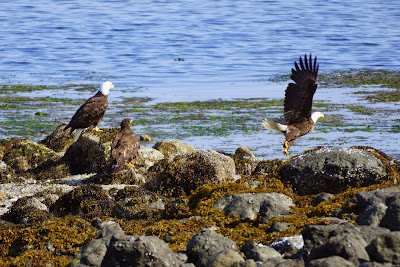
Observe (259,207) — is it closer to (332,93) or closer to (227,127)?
(227,127)

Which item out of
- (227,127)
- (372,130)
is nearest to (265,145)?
(227,127)

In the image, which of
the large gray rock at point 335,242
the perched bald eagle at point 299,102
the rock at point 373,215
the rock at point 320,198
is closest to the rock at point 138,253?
the large gray rock at point 335,242

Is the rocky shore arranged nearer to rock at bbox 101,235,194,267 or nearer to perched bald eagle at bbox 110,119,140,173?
rock at bbox 101,235,194,267

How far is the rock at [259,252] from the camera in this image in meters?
4.98

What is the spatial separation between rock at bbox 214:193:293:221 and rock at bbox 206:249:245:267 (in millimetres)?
1859

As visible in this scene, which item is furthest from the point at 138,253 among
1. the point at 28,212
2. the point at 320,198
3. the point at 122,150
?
the point at 122,150

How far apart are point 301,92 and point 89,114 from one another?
4271mm

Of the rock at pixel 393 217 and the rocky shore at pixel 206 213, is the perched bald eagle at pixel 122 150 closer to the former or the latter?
the rocky shore at pixel 206 213

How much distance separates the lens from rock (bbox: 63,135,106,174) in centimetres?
1074

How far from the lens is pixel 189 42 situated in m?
32.4

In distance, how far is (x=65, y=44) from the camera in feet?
106

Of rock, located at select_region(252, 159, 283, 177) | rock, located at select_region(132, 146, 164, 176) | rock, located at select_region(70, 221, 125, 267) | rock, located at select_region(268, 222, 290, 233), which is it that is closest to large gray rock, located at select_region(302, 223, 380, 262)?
rock, located at select_region(268, 222, 290, 233)

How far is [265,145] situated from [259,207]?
7385 mm

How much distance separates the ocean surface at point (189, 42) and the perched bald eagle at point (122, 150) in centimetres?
409
